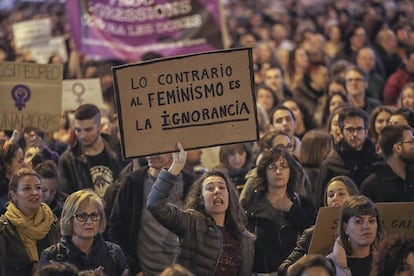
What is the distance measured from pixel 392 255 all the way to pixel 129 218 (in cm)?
257

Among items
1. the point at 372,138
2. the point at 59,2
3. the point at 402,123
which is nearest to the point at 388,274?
the point at 402,123

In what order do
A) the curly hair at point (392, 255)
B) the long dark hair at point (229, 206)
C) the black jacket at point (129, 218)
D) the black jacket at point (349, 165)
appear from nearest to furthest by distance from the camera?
the curly hair at point (392, 255) < the long dark hair at point (229, 206) < the black jacket at point (129, 218) < the black jacket at point (349, 165)

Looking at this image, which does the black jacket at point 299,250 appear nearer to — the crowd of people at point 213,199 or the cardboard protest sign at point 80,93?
the crowd of people at point 213,199

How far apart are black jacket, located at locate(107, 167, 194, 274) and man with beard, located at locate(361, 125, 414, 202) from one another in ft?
5.40

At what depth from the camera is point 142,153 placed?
31.4 feet

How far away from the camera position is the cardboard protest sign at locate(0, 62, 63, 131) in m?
12.1

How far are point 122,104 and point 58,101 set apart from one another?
2724mm

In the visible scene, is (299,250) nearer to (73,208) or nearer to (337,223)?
(337,223)

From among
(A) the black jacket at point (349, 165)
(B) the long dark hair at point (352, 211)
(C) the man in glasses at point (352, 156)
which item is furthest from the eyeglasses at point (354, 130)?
(B) the long dark hair at point (352, 211)

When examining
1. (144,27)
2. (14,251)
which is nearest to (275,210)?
(14,251)

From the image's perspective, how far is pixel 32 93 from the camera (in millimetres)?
12305

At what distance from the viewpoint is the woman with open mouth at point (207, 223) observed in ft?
30.6

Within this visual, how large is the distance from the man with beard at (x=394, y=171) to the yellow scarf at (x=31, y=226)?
7.90ft

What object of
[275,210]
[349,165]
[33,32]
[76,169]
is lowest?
[275,210]
